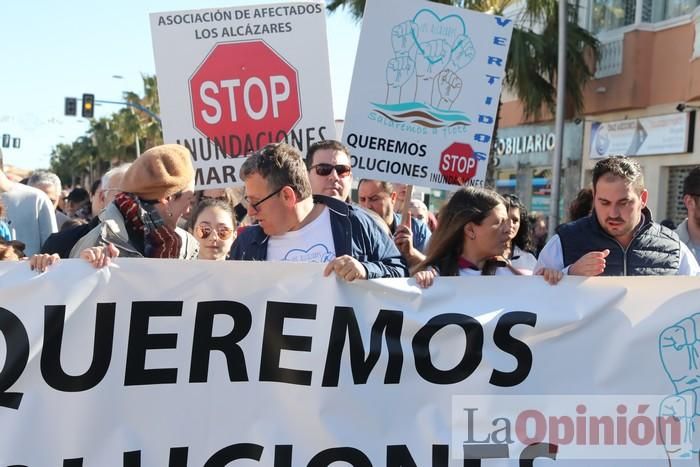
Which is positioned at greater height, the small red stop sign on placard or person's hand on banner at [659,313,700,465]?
the small red stop sign on placard

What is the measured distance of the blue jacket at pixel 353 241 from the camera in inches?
127

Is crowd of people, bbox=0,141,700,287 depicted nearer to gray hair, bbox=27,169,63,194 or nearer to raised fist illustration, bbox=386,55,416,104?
raised fist illustration, bbox=386,55,416,104

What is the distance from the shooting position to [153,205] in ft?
10.4

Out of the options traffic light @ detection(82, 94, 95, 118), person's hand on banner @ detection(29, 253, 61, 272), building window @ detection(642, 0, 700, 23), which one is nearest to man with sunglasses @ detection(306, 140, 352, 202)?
person's hand on banner @ detection(29, 253, 61, 272)

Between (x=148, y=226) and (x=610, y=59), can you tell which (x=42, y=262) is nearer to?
(x=148, y=226)

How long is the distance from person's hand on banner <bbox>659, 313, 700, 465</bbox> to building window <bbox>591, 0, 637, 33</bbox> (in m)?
14.8

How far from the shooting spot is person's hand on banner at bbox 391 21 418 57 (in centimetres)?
470

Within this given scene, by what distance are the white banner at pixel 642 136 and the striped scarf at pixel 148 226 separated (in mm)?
13476

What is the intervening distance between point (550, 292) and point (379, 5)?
2266 millimetres

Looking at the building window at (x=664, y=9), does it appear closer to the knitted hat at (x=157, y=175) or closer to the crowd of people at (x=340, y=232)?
the crowd of people at (x=340, y=232)

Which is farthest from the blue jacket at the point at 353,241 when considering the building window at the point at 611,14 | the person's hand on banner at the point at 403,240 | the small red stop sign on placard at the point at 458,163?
the building window at the point at 611,14

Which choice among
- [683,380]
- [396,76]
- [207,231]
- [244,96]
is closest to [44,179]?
[244,96]

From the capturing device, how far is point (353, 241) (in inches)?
127

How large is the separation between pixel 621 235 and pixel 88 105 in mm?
29344
